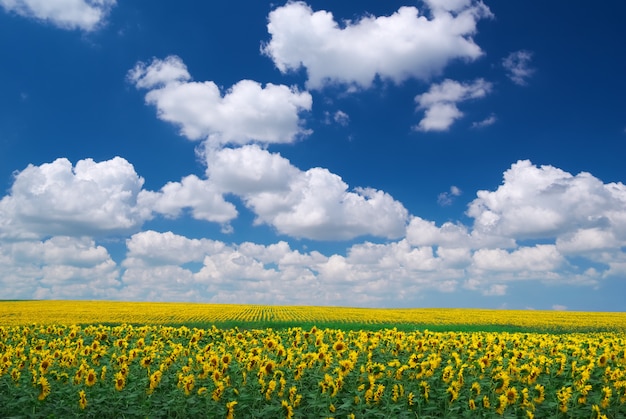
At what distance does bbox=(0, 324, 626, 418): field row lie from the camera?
9844 mm

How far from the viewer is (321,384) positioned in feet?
32.4

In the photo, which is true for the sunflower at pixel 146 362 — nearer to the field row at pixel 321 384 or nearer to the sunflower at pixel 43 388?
the field row at pixel 321 384

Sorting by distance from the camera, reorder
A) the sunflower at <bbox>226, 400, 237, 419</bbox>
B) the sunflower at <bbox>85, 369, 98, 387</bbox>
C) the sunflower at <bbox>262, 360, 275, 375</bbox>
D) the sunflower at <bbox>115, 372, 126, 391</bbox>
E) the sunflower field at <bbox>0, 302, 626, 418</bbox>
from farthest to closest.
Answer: the sunflower at <bbox>85, 369, 98, 387</bbox>, the sunflower at <bbox>262, 360, 275, 375</bbox>, the sunflower at <bbox>115, 372, 126, 391</bbox>, the sunflower field at <bbox>0, 302, 626, 418</bbox>, the sunflower at <bbox>226, 400, 237, 419</bbox>

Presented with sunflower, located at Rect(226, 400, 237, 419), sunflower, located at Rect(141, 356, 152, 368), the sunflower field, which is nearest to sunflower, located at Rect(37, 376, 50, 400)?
the sunflower field

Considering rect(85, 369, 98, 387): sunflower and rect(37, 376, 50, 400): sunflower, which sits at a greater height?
rect(85, 369, 98, 387): sunflower

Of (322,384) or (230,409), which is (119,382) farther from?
(322,384)

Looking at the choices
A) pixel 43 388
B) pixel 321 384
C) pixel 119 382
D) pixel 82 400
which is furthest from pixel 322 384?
pixel 43 388

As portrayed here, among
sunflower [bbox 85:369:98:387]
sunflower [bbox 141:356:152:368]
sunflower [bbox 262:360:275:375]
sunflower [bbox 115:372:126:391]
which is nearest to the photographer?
sunflower [bbox 115:372:126:391]

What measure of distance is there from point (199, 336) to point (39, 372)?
15.4 ft

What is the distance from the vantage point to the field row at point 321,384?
984 cm

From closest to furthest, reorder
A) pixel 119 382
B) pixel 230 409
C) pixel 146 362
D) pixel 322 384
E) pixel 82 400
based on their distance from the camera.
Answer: pixel 230 409 → pixel 322 384 → pixel 82 400 → pixel 119 382 → pixel 146 362

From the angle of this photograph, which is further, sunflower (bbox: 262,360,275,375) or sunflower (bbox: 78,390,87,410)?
sunflower (bbox: 262,360,275,375)

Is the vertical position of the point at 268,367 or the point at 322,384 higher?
the point at 268,367

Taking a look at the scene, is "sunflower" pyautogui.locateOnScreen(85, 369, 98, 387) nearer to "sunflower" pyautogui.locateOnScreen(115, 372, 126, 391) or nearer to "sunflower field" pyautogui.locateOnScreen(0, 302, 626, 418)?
"sunflower field" pyautogui.locateOnScreen(0, 302, 626, 418)
